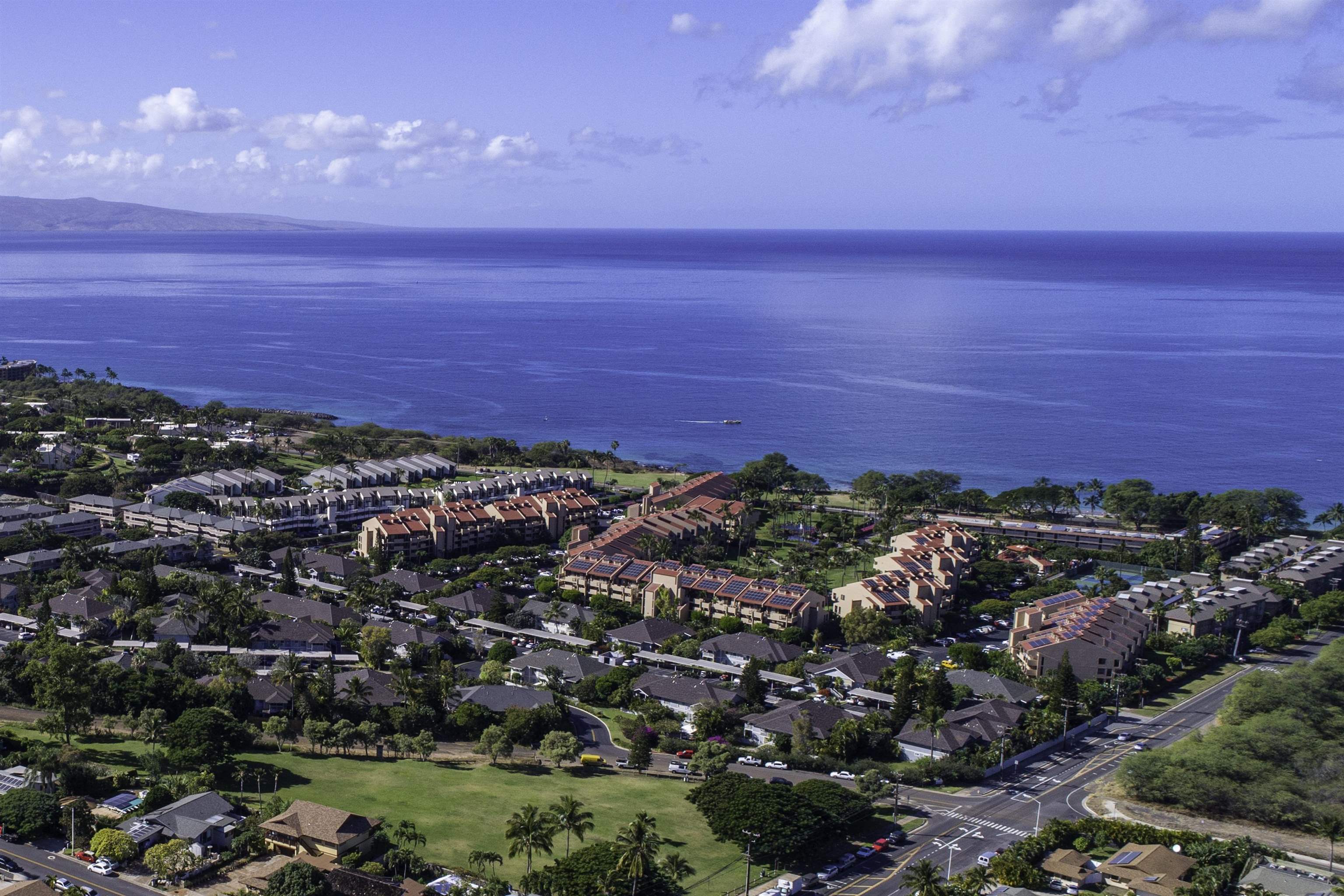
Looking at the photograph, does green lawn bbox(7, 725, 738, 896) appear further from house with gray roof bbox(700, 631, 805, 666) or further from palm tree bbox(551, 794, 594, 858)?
house with gray roof bbox(700, 631, 805, 666)

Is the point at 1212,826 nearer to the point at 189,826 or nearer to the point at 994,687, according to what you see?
the point at 994,687

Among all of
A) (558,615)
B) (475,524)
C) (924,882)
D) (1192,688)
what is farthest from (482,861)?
(475,524)

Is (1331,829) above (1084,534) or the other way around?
the other way around

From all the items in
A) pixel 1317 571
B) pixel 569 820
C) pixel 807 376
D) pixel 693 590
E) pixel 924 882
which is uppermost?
pixel 807 376

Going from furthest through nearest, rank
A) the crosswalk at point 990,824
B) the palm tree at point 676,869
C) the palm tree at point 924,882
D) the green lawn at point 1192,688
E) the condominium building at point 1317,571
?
the condominium building at point 1317,571
the green lawn at point 1192,688
the crosswalk at point 990,824
the palm tree at point 676,869
the palm tree at point 924,882

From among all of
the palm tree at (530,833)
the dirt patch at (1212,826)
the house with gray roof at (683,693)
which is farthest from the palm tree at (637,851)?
the dirt patch at (1212,826)

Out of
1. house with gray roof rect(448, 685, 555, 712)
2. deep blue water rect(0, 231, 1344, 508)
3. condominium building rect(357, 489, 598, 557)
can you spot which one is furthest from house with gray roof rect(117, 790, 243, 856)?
deep blue water rect(0, 231, 1344, 508)

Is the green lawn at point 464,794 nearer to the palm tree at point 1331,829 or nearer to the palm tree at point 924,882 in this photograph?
the palm tree at point 924,882
